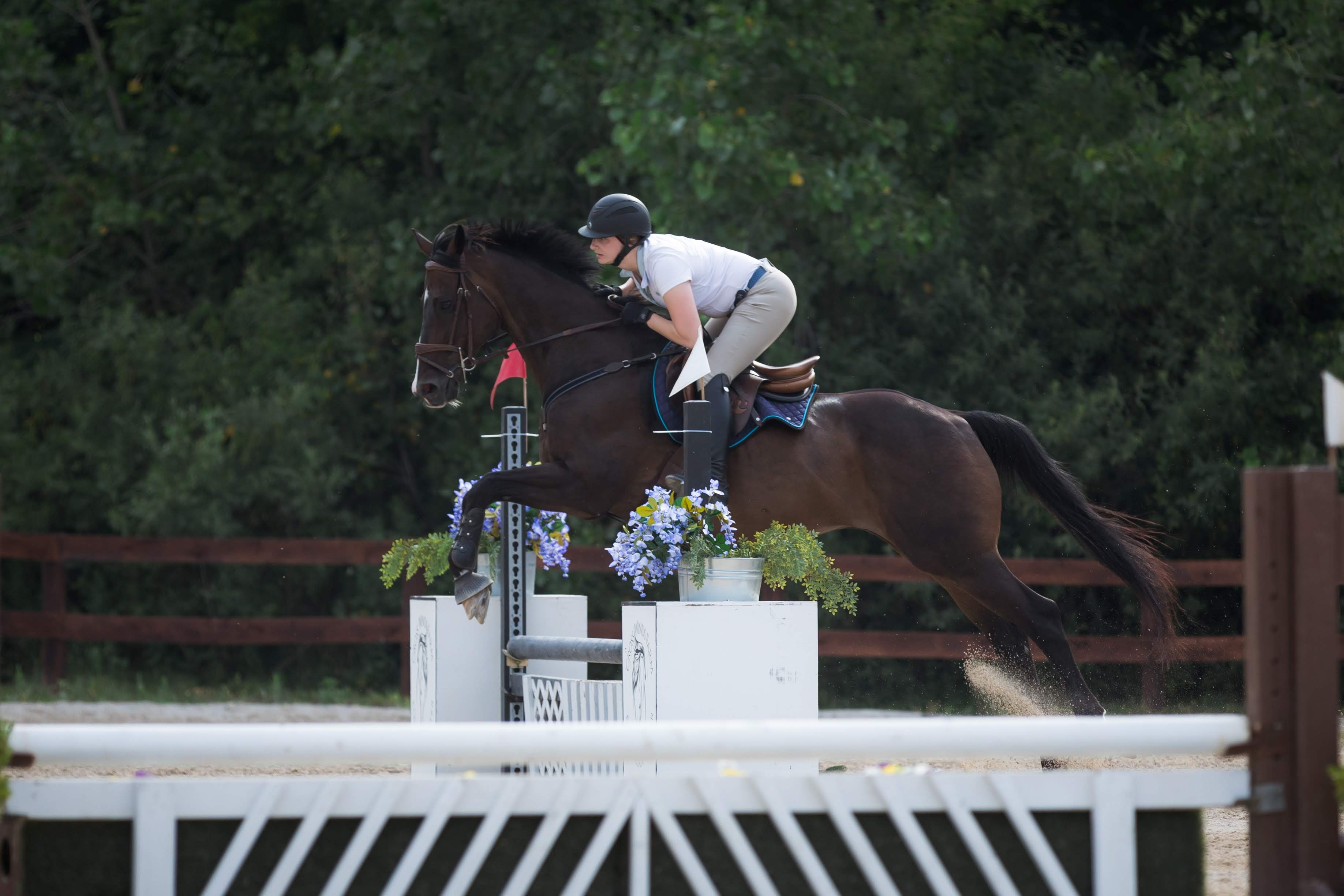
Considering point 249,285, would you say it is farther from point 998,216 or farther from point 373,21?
point 998,216

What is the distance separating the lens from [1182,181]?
8742 millimetres

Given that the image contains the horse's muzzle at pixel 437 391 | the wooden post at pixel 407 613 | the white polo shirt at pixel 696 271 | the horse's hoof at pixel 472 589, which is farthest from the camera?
the wooden post at pixel 407 613

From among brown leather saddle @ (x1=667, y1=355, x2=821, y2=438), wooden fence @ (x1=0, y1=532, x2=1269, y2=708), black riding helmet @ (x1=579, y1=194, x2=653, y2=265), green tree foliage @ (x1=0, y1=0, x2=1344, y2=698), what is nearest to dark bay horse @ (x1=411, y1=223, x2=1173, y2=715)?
brown leather saddle @ (x1=667, y1=355, x2=821, y2=438)

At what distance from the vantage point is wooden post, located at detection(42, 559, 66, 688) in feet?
28.3

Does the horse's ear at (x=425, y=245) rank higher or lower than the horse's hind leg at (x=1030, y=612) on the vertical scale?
higher

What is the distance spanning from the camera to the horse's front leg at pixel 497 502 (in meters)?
4.21

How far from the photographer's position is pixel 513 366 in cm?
519

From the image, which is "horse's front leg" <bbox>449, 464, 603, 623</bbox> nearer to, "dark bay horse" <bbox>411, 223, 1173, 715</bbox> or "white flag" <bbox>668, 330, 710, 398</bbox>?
"dark bay horse" <bbox>411, 223, 1173, 715</bbox>

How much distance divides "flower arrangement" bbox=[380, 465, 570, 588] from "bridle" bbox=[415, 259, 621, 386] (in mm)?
387

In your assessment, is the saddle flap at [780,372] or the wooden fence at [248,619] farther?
the wooden fence at [248,619]

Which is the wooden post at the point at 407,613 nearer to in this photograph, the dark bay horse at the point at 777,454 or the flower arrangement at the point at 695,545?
the dark bay horse at the point at 777,454

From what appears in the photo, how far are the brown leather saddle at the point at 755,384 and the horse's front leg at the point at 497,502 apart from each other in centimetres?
51

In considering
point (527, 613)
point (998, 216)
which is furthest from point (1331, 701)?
point (998, 216)

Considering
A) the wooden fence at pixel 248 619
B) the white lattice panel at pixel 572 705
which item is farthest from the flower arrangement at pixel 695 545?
the wooden fence at pixel 248 619
